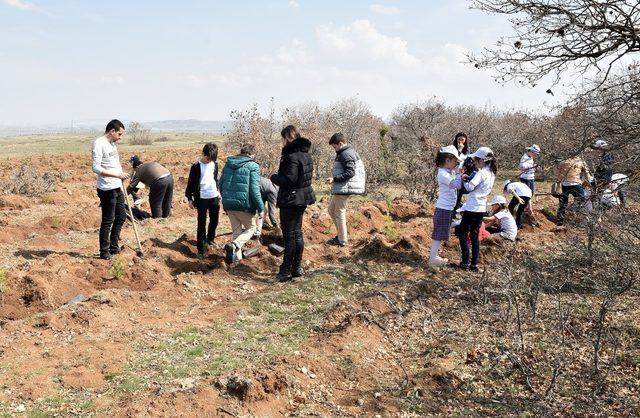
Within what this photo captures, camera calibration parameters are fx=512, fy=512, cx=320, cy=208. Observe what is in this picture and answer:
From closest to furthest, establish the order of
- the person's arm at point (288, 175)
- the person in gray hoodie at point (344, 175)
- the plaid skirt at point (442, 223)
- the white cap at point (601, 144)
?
the white cap at point (601, 144), the person's arm at point (288, 175), the plaid skirt at point (442, 223), the person in gray hoodie at point (344, 175)

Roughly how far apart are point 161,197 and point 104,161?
3.23 metres

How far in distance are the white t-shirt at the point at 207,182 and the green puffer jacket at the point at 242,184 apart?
463 millimetres

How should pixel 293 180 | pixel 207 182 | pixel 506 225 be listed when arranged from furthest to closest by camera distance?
1. pixel 506 225
2. pixel 207 182
3. pixel 293 180

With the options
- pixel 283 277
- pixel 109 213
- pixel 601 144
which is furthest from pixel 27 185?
pixel 601 144

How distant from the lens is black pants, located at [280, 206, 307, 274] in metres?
5.76

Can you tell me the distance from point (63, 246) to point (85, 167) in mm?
13718

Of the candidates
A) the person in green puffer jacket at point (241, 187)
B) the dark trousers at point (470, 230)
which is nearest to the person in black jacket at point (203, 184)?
the person in green puffer jacket at point (241, 187)

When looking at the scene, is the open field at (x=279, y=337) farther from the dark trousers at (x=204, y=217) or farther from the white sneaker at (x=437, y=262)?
the dark trousers at (x=204, y=217)

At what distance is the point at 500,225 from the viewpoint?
7656 millimetres

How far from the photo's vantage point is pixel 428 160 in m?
12.0

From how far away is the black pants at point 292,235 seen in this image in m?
5.76

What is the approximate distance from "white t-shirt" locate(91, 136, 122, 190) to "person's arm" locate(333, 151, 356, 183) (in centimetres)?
280

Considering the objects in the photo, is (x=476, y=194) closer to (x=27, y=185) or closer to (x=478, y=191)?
(x=478, y=191)

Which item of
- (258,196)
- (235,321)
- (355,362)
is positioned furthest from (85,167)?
(355,362)
